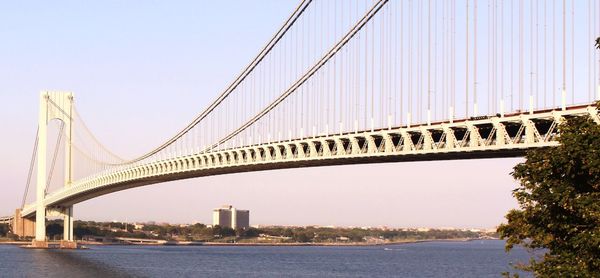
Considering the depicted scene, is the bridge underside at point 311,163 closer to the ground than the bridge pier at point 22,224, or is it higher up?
higher up

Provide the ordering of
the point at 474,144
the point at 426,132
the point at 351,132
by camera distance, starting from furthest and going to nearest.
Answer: the point at 351,132, the point at 426,132, the point at 474,144

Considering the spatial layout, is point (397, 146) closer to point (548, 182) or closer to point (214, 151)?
point (548, 182)

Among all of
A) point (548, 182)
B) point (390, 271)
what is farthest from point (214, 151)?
point (548, 182)

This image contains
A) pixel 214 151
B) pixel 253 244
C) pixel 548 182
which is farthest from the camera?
pixel 253 244

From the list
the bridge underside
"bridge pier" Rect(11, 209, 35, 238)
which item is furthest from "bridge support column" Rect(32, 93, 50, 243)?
the bridge underside

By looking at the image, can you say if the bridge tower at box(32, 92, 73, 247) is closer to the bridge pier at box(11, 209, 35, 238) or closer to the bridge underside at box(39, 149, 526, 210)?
the bridge pier at box(11, 209, 35, 238)

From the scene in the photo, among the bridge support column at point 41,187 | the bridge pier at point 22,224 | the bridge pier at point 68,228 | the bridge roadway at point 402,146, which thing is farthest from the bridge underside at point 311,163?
the bridge pier at point 22,224

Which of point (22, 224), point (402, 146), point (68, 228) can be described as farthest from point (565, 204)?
point (22, 224)

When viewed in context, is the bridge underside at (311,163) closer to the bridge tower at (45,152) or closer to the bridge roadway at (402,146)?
the bridge roadway at (402,146)
